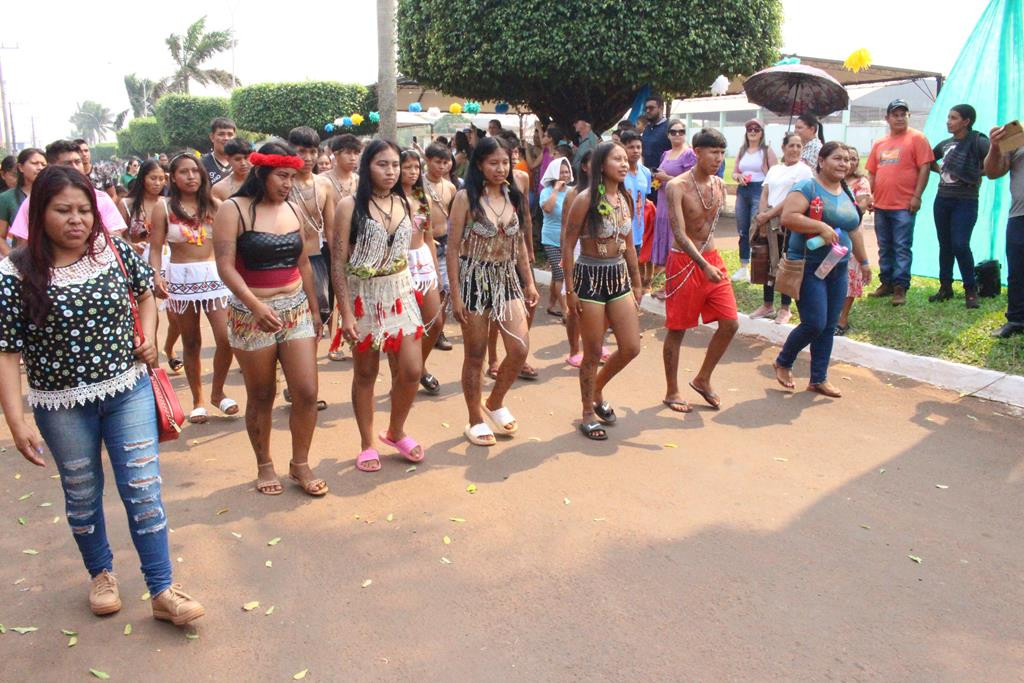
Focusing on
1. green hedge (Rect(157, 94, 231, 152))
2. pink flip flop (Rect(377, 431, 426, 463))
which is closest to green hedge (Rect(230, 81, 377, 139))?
green hedge (Rect(157, 94, 231, 152))

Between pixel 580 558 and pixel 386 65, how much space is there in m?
10.1

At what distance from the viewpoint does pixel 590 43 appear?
11.7m

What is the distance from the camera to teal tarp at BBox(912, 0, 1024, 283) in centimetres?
831

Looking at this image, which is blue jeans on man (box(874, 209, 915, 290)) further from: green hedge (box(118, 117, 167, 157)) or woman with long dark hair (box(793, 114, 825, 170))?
green hedge (box(118, 117, 167, 157))

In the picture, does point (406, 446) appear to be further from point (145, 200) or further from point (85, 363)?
point (145, 200)

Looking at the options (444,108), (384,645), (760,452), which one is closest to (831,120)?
(444,108)

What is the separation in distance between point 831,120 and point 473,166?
40520 mm

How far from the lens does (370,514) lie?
4.29 metres

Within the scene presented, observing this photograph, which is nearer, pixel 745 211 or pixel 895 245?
pixel 895 245

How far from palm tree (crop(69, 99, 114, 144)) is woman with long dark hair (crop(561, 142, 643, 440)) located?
464ft

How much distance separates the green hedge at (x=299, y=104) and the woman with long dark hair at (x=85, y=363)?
2903 cm

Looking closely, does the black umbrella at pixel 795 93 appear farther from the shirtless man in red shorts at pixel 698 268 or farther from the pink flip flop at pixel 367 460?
the pink flip flop at pixel 367 460

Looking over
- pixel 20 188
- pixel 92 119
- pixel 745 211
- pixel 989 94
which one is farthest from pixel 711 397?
pixel 92 119

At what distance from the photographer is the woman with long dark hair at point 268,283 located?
13.7 ft
